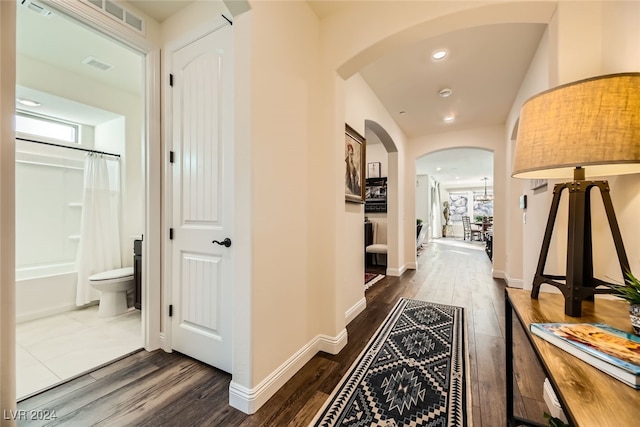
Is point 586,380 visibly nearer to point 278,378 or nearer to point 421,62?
point 278,378

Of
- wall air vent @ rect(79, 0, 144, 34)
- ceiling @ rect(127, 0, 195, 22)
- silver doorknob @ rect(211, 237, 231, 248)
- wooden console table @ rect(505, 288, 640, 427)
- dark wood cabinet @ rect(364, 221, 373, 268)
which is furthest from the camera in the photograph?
dark wood cabinet @ rect(364, 221, 373, 268)

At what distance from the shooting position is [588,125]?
856mm

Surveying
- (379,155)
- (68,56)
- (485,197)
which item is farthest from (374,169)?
(485,197)

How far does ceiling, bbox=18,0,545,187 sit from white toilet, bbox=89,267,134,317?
217 cm

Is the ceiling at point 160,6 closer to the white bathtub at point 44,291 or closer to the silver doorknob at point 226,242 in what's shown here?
the silver doorknob at point 226,242

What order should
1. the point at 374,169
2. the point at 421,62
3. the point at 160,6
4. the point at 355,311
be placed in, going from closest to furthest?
the point at 160,6
the point at 421,62
the point at 355,311
the point at 374,169

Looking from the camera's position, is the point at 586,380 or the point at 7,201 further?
the point at 7,201

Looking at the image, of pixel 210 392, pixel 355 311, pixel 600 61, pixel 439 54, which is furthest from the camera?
pixel 355 311

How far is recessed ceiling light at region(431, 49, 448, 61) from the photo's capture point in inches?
96.1

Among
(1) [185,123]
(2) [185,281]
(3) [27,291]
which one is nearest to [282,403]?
(2) [185,281]

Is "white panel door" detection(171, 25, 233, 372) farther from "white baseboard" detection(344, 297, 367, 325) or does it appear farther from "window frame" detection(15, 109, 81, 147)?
"window frame" detection(15, 109, 81, 147)

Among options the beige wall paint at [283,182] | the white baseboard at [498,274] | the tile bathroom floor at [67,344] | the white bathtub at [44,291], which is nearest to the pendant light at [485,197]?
the white baseboard at [498,274]

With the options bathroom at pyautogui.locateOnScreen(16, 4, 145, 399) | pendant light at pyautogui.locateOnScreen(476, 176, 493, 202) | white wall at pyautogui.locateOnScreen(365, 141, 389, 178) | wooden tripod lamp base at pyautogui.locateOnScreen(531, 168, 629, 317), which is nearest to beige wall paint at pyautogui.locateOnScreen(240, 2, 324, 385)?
bathroom at pyautogui.locateOnScreen(16, 4, 145, 399)

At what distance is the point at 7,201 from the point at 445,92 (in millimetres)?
3860
